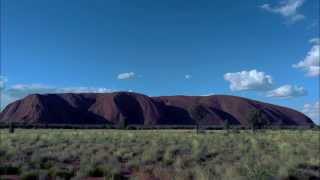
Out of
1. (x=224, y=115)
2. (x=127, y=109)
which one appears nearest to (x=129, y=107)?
(x=127, y=109)

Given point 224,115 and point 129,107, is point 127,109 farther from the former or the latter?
point 224,115

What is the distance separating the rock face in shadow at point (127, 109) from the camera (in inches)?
6176

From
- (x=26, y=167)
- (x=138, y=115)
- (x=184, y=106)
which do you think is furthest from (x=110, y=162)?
(x=184, y=106)

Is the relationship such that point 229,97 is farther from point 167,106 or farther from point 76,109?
point 76,109

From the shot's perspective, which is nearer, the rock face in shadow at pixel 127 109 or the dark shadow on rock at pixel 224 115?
the rock face in shadow at pixel 127 109

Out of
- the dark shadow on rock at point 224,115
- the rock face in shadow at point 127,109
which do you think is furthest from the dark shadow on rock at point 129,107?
the dark shadow on rock at point 224,115

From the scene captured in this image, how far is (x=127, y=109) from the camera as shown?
548ft

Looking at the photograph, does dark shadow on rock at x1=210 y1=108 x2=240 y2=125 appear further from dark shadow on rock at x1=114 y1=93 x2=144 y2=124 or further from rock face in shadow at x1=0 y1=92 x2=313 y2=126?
dark shadow on rock at x1=114 y1=93 x2=144 y2=124

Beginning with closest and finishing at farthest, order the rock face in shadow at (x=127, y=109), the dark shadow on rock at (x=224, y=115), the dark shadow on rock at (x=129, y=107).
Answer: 1. the rock face in shadow at (x=127, y=109)
2. the dark shadow on rock at (x=129, y=107)
3. the dark shadow on rock at (x=224, y=115)

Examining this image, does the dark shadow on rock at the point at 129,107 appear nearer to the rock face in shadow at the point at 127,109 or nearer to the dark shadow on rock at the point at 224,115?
the rock face in shadow at the point at 127,109

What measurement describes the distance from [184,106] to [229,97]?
2002 centimetres

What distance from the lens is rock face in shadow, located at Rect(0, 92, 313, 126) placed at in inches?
6176

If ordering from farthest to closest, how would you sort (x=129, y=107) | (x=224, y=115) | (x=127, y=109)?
(x=224, y=115) < (x=129, y=107) < (x=127, y=109)

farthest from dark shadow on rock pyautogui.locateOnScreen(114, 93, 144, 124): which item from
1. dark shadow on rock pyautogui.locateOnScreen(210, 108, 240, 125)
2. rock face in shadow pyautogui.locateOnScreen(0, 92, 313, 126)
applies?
dark shadow on rock pyautogui.locateOnScreen(210, 108, 240, 125)
